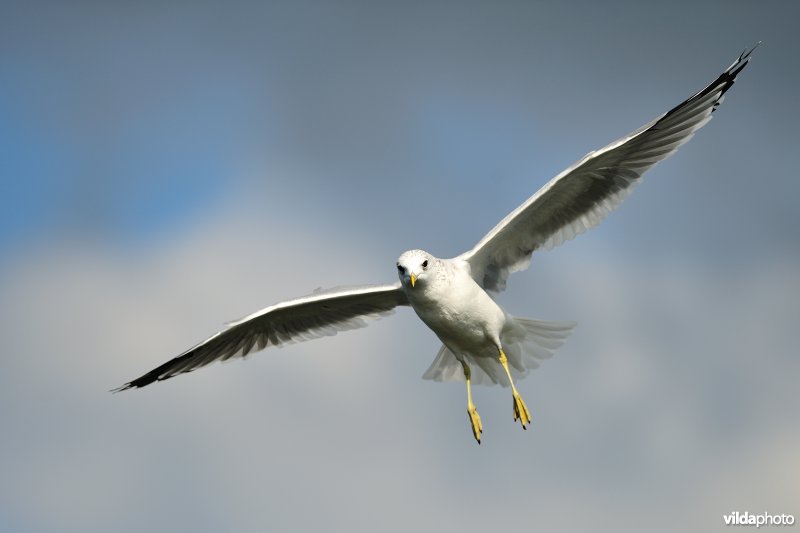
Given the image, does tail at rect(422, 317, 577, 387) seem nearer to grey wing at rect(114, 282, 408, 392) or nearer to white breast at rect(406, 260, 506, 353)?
white breast at rect(406, 260, 506, 353)

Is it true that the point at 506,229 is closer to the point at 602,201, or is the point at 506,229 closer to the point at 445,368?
the point at 602,201

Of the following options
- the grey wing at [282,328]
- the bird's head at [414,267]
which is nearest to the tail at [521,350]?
the grey wing at [282,328]

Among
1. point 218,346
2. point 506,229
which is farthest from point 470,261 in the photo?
point 218,346

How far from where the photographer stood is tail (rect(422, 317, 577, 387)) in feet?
37.3

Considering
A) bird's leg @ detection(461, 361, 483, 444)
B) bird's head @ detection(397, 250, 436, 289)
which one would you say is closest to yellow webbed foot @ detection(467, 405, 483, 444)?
bird's leg @ detection(461, 361, 483, 444)

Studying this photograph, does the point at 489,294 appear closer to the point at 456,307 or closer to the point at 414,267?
the point at 456,307

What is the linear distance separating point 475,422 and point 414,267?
1.71 m

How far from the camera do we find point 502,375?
454 inches

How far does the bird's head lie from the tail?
1.61m

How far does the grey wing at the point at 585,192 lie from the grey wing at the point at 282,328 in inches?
44.9

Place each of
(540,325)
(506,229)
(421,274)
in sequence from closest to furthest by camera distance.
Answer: (421,274) → (506,229) → (540,325)

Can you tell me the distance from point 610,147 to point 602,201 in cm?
87

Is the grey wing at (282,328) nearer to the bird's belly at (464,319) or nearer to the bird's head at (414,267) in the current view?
the bird's belly at (464,319)

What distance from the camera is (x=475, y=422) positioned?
10539 millimetres
